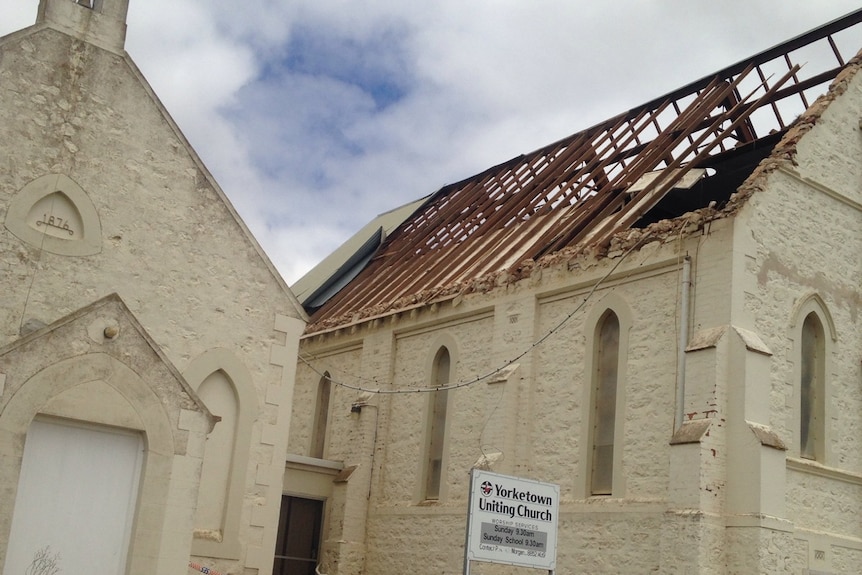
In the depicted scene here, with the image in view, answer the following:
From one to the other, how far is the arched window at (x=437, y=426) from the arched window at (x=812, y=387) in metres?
7.90

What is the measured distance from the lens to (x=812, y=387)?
1808 cm

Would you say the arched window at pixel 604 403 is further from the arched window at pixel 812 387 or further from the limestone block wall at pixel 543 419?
the arched window at pixel 812 387

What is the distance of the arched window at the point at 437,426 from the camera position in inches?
899

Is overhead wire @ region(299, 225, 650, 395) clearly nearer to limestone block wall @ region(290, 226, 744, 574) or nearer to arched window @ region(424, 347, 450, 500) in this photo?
limestone block wall @ region(290, 226, 744, 574)

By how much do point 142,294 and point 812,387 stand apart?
1175 cm

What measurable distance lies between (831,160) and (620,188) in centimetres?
426

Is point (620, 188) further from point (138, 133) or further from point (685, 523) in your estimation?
point (138, 133)

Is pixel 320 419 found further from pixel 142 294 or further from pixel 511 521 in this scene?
pixel 511 521

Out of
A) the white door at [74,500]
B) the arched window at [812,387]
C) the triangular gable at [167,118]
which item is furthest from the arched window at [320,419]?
the arched window at [812,387]

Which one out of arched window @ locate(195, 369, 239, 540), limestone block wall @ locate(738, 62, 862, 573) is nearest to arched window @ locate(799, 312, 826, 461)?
limestone block wall @ locate(738, 62, 862, 573)

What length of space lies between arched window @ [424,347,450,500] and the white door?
30.6 feet

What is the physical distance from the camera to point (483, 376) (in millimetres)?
21641

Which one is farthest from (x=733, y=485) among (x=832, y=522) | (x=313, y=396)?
(x=313, y=396)

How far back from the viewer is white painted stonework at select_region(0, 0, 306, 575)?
14234mm
